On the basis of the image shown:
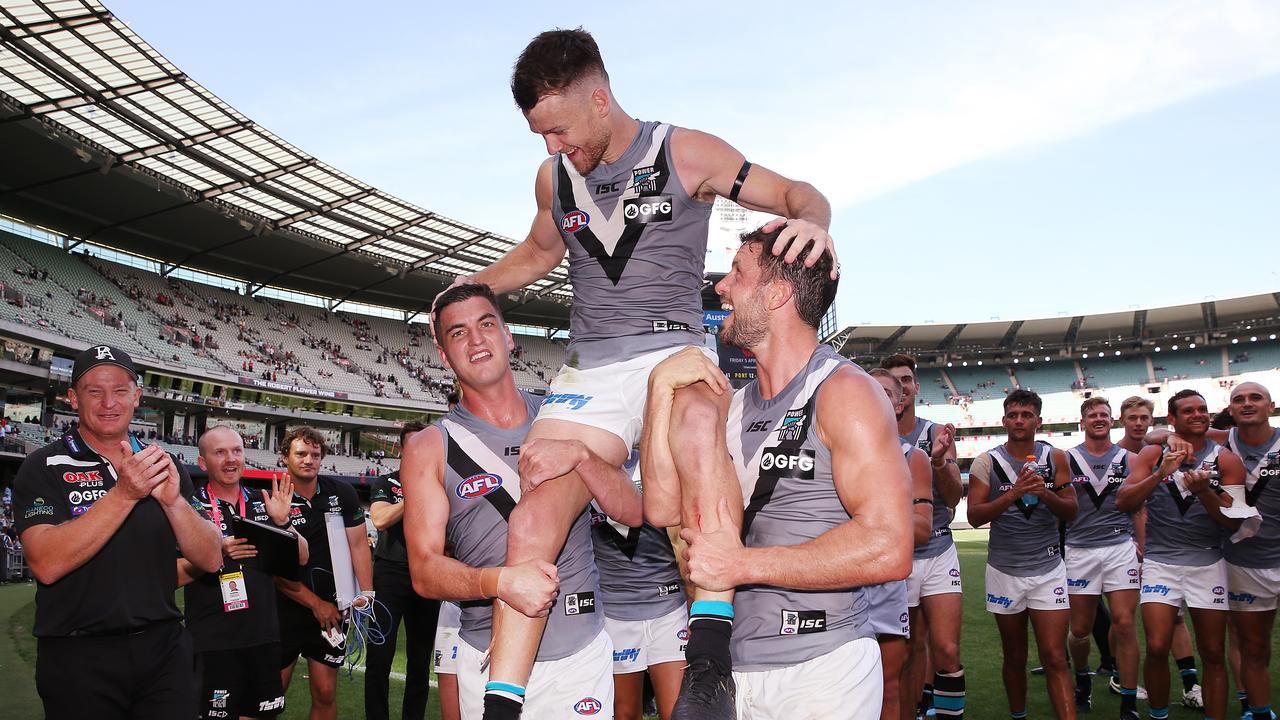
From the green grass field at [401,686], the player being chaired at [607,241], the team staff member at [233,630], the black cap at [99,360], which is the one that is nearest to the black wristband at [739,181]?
the player being chaired at [607,241]

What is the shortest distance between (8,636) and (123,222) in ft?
105

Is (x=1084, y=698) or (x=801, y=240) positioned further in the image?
(x=1084, y=698)

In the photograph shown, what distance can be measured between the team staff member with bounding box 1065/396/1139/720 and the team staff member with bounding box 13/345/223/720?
7.39 m

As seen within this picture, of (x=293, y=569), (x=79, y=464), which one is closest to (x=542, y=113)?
(x=79, y=464)

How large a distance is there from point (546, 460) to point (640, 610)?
263 cm

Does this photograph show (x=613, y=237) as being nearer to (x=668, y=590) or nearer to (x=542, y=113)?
(x=542, y=113)

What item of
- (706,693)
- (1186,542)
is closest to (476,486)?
(706,693)

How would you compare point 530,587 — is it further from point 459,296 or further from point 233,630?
point 233,630

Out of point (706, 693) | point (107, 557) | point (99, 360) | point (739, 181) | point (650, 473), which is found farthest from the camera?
point (99, 360)

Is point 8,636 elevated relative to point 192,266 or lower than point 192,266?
lower

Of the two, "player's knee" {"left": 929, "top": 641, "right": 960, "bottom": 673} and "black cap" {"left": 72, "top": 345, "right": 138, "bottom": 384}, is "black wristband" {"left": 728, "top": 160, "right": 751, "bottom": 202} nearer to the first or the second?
"black cap" {"left": 72, "top": 345, "right": 138, "bottom": 384}

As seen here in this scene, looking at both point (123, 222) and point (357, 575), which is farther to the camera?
point (123, 222)

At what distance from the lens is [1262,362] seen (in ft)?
184

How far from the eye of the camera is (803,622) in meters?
3.18
